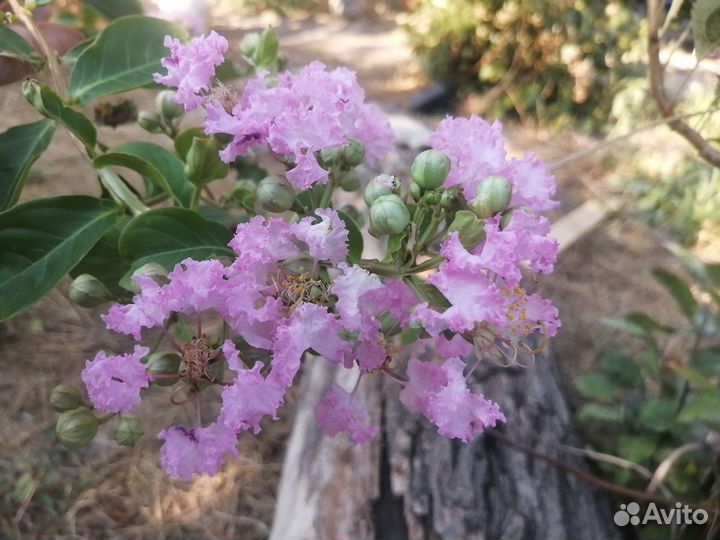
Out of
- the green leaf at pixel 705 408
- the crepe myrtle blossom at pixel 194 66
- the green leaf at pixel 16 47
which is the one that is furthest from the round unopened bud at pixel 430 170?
the green leaf at pixel 705 408

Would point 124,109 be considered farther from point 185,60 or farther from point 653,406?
point 653,406

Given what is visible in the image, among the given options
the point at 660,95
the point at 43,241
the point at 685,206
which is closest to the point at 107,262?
the point at 43,241

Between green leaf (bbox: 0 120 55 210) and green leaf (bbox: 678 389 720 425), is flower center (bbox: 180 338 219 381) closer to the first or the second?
green leaf (bbox: 0 120 55 210)

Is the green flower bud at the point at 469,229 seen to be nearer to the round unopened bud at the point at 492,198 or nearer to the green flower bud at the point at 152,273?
the round unopened bud at the point at 492,198

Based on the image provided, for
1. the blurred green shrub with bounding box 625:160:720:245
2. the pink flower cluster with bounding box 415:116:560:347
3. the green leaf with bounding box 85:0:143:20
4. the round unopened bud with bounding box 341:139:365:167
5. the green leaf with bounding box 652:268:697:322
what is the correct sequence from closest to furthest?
the pink flower cluster with bounding box 415:116:560:347 < the round unopened bud with bounding box 341:139:365:167 < the green leaf with bounding box 85:0:143:20 < the green leaf with bounding box 652:268:697:322 < the blurred green shrub with bounding box 625:160:720:245

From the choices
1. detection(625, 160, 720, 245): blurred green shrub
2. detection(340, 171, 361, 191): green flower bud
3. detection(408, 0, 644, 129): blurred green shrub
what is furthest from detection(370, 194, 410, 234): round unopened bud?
detection(408, 0, 644, 129): blurred green shrub

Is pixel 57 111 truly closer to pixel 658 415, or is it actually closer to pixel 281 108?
pixel 281 108
